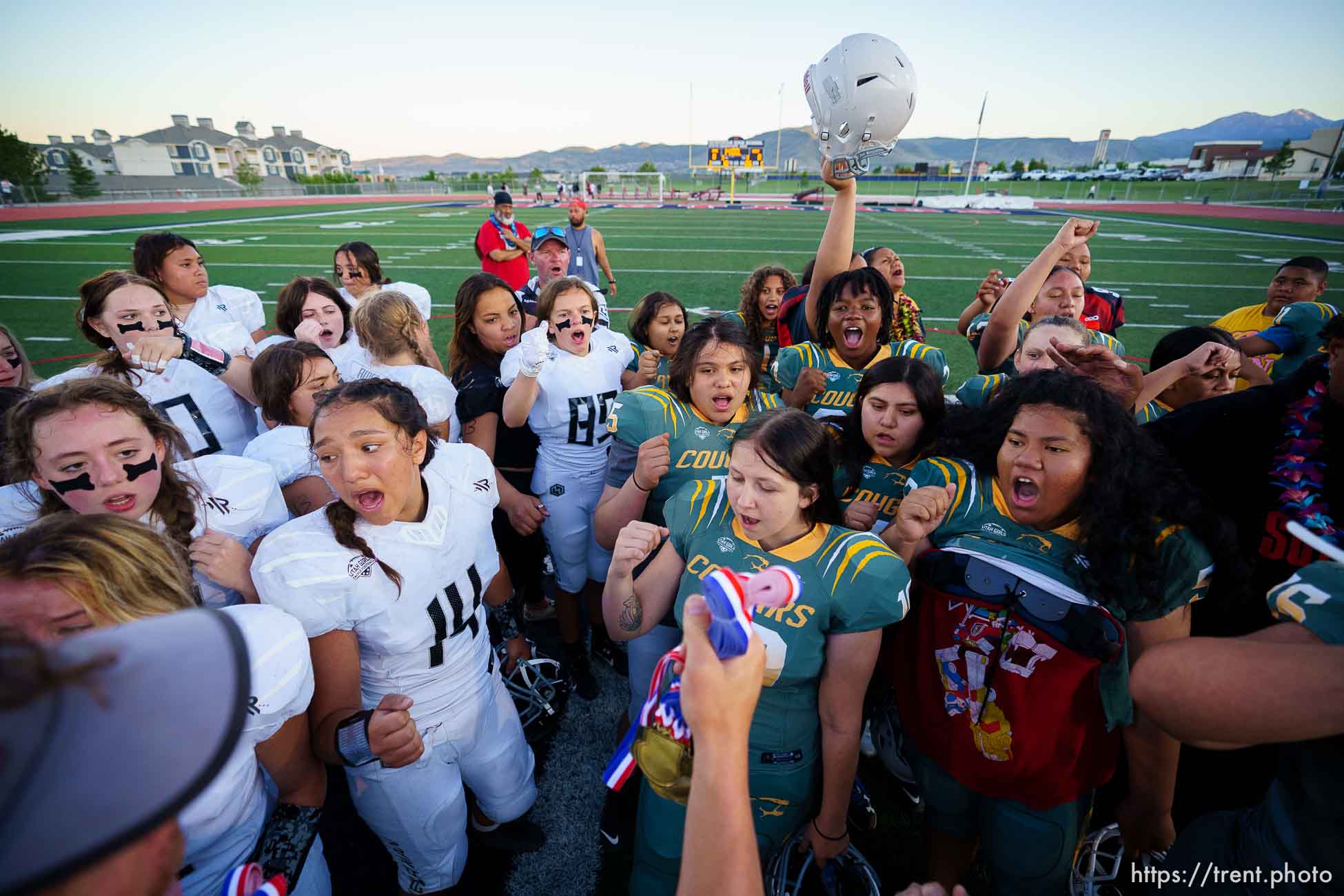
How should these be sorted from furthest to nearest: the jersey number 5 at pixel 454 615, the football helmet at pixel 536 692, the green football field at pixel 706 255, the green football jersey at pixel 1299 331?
the green football field at pixel 706 255 → the green football jersey at pixel 1299 331 → the football helmet at pixel 536 692 → the jersey number 5 at pixel 454 615

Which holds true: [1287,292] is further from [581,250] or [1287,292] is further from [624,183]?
[624,183]

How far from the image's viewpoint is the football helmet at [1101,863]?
2009 mm

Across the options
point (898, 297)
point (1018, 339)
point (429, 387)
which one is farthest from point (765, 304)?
point (429, 387)

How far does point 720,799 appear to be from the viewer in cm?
95

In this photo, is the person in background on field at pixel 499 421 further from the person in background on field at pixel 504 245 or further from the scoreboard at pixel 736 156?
the scoreboard at pixel 736 156

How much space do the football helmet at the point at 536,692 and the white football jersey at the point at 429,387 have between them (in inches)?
53.3

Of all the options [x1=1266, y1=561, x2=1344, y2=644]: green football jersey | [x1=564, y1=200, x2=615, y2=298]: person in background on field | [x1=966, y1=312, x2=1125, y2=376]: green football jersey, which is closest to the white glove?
[x1=966, y1=312, x2=1125, y2=376]: green football jersey

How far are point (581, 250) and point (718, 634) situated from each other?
8235 mm

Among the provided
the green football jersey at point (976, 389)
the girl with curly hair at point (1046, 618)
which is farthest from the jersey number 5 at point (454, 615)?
the green football jersey at point (976, 389)

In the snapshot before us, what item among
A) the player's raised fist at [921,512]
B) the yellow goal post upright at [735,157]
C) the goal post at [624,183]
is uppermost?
the yellow goal post upright at [735,157]

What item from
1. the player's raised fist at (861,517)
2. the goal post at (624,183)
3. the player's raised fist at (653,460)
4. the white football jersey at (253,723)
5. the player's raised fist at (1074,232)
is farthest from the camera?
the goal post at (624,183)

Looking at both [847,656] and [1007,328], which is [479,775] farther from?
[1007,328]

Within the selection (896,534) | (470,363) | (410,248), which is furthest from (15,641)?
(410,248)

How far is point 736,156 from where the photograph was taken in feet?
129
